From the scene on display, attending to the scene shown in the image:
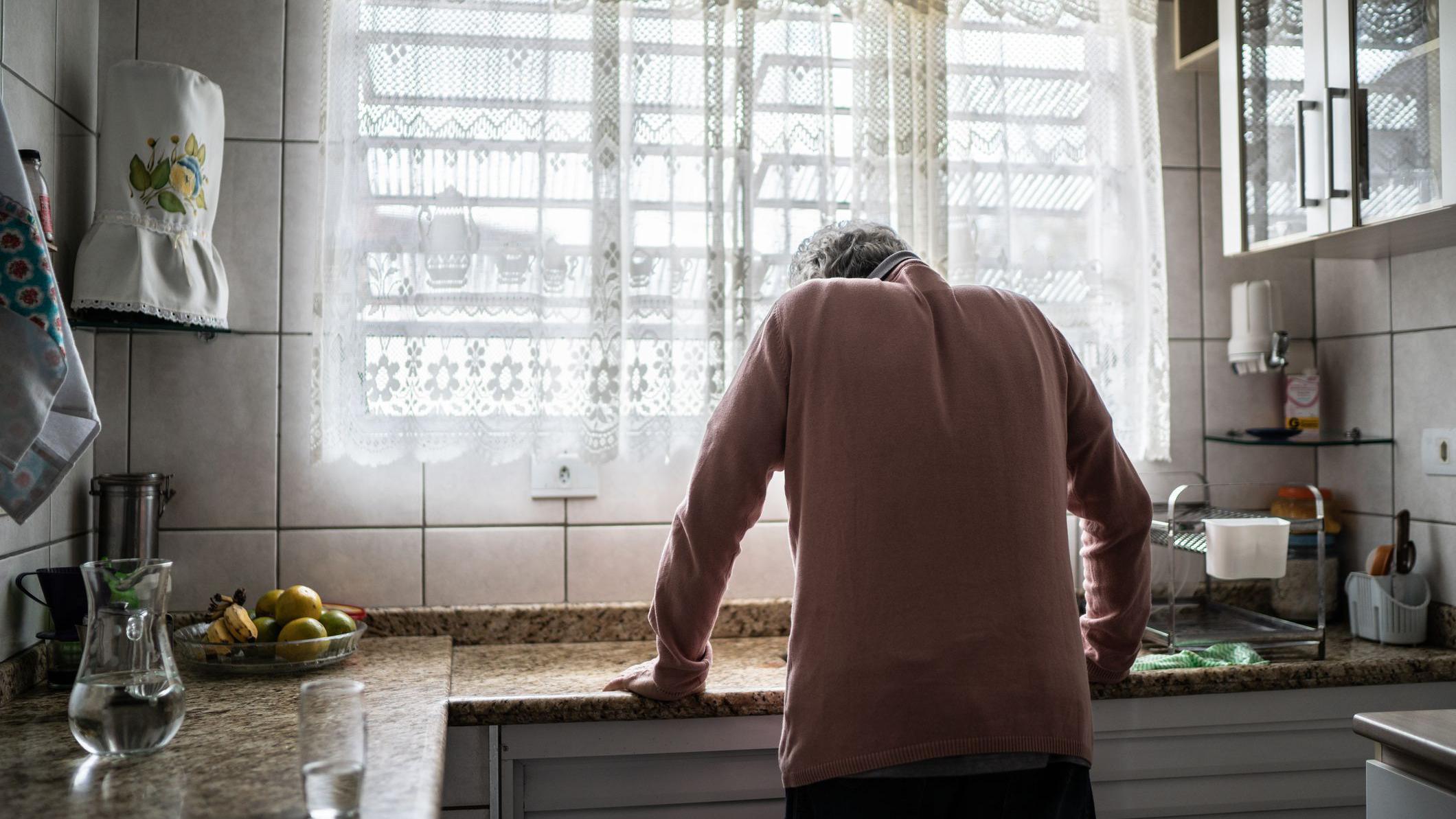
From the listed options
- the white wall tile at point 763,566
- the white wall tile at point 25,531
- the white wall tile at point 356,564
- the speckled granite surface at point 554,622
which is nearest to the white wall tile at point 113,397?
the white wall tile at point 25,531

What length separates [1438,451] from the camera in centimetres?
200

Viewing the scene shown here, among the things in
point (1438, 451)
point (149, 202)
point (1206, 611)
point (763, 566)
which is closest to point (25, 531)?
point (149, 202)

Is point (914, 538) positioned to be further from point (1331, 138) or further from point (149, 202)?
point (149, 202)

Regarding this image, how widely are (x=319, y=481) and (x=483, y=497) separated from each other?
312mm

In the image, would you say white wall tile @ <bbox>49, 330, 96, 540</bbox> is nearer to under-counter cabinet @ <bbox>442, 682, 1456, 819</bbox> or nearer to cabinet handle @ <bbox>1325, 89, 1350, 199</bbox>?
under-counter cabinet @ <bbox>442, 682, 1456, 819</bbox>

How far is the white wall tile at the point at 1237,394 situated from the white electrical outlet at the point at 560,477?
1.37 meters

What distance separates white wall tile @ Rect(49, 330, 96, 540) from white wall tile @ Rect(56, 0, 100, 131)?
403mm

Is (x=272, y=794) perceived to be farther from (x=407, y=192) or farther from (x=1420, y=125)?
(x=1420, y=125)

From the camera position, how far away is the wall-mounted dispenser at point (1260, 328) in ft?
7.14

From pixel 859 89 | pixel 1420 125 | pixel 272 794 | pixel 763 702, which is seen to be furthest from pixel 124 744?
pixel 1420 125

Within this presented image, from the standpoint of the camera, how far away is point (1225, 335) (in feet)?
7.51

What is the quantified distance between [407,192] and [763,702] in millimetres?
1114

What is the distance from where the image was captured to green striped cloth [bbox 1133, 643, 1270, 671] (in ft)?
5.78

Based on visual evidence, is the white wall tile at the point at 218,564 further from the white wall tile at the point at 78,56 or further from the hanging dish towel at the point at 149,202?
the white wall tile at the point at 78,56
